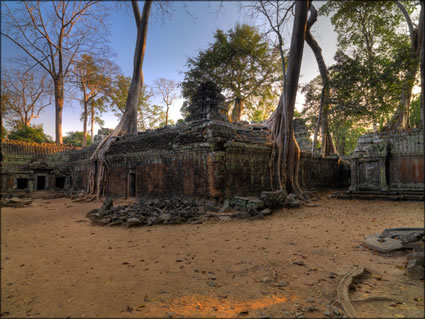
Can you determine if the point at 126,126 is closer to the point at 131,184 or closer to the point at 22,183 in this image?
the point at 131,184

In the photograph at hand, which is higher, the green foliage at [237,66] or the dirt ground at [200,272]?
the green foliage at [237,66]

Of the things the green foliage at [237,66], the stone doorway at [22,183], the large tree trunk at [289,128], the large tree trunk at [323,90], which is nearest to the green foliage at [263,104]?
the green foliage at [237,66]

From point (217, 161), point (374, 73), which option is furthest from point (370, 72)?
point (217, 161)

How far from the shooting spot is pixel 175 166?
930 centimetres

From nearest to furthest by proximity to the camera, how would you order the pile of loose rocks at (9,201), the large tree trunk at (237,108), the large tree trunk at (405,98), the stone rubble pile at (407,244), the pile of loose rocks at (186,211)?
the pile of loose rocks at (9,201)
the stone rubble pile at (407,244)
the pile of loose rocks at (186,211)
the large tree trunk at (405,98)
the large tree trunk at (237,108)

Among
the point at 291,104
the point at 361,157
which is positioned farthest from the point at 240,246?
the point at 361,157

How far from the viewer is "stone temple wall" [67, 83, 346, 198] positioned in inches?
325

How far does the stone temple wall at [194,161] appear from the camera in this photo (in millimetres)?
8266

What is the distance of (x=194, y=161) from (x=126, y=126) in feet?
30.2

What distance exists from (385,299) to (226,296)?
1.45 metres

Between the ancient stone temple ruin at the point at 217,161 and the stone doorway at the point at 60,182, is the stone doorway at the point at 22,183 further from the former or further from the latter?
the ancient stone temple ruin at the point at 217,161

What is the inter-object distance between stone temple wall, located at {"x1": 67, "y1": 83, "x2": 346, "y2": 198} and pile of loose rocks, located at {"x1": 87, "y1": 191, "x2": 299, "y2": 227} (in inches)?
21.9

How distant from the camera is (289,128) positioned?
10461 millimetres

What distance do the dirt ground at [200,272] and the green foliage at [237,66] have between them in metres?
20.3
